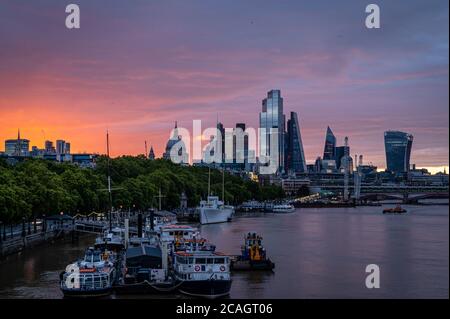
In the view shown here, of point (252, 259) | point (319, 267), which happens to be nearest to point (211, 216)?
point (252, 259)

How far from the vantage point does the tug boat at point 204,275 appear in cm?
2742

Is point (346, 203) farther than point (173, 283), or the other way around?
point (346, 203)

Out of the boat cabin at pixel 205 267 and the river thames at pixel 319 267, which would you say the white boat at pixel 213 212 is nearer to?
the river thames at pixel 319 267

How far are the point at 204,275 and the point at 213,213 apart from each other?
2139 inches

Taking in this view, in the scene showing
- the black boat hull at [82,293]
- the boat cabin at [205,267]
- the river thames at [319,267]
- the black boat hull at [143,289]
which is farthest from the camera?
the river thames at [319,267]

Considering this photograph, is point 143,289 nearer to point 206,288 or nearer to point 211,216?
point 206,288

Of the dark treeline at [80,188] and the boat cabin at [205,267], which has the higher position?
the dark treeline at [80,188]

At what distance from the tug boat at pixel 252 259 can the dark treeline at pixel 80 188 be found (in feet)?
46.9

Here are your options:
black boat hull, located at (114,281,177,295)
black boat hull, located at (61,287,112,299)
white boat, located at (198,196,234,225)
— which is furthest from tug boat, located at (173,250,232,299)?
white boat, located at (198,196,234,225)

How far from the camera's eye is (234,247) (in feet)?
159

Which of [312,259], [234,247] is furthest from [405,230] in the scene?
[312,259]

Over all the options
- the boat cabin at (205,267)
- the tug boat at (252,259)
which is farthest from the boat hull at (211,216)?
the boat cabin at (205,267)
